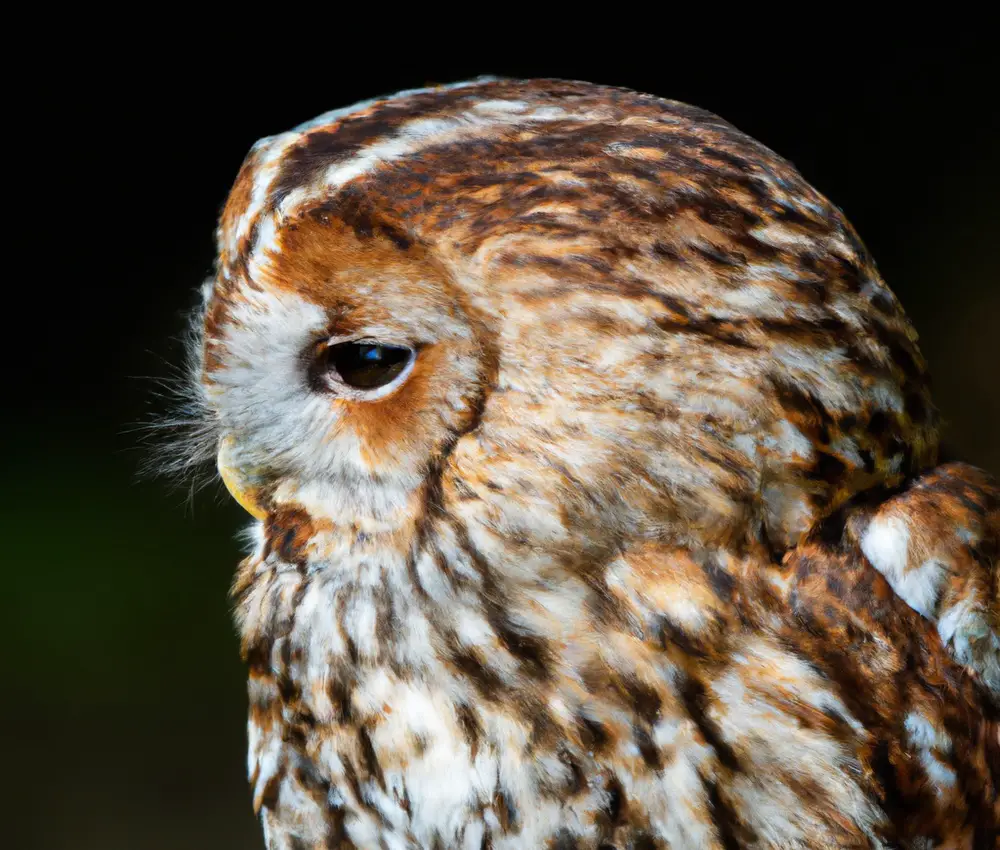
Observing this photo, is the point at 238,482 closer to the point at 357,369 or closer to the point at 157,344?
the point at 357,369

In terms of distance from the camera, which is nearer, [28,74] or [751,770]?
[751,770]

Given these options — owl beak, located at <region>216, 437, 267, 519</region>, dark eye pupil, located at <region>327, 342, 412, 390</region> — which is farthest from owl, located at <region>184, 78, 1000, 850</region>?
owl beak, located at <region>216, 437, 267, 519</region>

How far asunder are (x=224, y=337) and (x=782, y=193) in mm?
557

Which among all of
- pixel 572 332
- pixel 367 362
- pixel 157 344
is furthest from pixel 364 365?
pixel 157 344

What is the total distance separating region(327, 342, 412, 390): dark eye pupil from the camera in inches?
36.9

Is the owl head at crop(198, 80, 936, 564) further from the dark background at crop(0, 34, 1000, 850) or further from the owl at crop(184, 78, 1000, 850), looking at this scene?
the dark background at crop(0, 34, 1000, 850)

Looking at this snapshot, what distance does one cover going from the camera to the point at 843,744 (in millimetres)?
911

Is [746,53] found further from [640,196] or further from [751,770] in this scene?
[751,770]

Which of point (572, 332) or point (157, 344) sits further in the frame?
point (157, 344)

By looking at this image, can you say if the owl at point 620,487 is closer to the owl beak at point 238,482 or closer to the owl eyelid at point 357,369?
the owl eyelid at point 357,369

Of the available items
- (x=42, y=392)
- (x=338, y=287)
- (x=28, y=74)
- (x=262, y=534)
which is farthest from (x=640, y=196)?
(x=42, y=392)

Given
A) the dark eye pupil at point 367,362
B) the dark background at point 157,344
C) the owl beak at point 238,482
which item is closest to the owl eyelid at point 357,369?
the dark eye pupil at point 367,362

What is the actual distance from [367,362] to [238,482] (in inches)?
10.1

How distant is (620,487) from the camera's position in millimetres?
897
